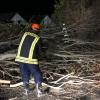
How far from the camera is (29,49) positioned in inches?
394

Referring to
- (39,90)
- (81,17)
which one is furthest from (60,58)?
(81,17)

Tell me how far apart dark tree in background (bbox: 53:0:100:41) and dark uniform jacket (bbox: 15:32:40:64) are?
280 cm

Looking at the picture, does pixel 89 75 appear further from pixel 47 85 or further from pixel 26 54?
pixel 26 54

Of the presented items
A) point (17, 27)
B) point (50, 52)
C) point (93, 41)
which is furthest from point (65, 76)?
point (17, 27)

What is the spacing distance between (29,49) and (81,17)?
461cm

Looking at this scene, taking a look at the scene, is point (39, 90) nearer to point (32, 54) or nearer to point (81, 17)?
point (32, 54)

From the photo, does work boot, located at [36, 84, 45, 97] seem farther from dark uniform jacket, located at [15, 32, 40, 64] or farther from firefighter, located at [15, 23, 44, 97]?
dark uniform jacket, located at [15, 32, 40, 64]

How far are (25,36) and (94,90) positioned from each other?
2.04 metres

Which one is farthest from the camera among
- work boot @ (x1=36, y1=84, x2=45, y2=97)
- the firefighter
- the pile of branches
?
the pile of branches

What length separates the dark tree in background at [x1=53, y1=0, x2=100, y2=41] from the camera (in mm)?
12836

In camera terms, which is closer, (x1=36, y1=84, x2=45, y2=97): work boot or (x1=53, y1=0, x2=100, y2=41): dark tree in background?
(x1=36, y1=84, x2=45, y2=97): work boot

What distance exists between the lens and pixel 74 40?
12008 mm

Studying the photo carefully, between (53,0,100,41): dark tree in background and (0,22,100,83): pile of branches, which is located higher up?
(53,0,100,41): dark tree in background

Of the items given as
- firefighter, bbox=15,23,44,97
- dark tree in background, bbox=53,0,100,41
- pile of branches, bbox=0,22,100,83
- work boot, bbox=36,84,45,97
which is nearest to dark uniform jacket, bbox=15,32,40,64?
firefighter, bbox=15,23,44,97
